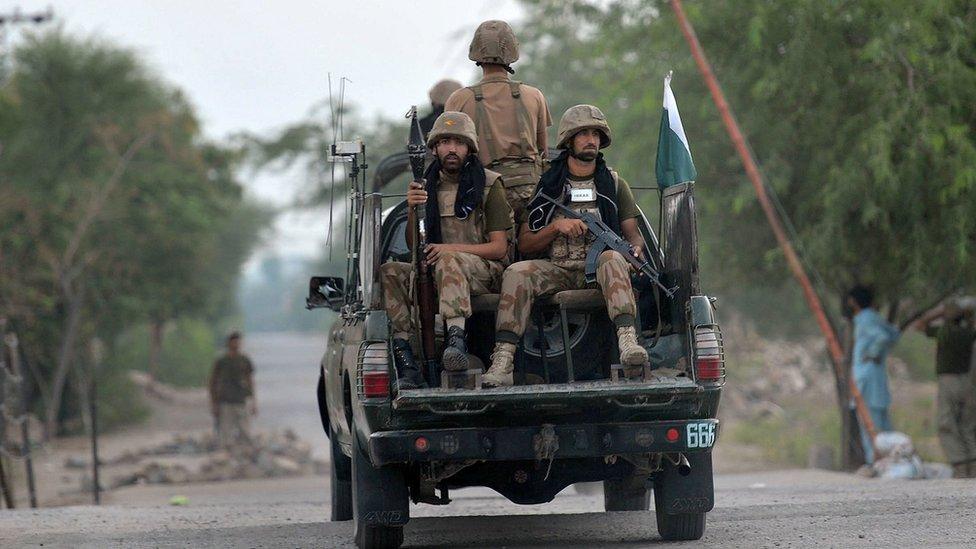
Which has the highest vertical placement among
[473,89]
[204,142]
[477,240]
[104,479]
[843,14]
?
[204,142]

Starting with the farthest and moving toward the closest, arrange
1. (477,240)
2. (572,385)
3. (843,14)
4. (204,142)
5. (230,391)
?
(204,142) → (230,391) → (843,14) → (477,240) → (572,385)

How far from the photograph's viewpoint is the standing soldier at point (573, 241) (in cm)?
814

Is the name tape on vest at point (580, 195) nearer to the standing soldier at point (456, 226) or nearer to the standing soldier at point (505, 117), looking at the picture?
the standing soldier at point (456, 226)

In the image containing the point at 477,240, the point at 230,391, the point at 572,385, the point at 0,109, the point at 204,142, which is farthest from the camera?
the point at 204,142

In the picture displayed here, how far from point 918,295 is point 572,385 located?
35.2ft

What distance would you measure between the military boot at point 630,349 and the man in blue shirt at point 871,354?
9.68 metres

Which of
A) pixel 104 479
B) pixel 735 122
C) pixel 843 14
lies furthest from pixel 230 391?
pixel 843 14

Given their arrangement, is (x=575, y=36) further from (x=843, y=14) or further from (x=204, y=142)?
(x=843, y=14)

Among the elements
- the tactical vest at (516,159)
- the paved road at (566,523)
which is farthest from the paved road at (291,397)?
the tactical vest at (516,159)

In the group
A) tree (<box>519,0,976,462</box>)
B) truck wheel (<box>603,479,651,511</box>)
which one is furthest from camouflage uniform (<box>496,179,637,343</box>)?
tree (<box>519,0,976,462</box>)

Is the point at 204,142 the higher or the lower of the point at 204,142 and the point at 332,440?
the higher

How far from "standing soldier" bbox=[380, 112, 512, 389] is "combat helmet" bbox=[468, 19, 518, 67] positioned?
1.09 m

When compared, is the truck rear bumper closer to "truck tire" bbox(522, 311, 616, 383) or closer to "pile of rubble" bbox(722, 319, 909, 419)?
"truck tire" bbox(522, 311, 616, 383)

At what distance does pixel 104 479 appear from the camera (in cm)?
2373
